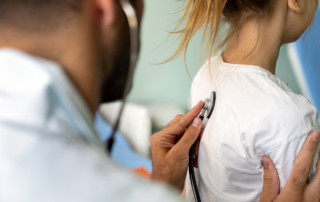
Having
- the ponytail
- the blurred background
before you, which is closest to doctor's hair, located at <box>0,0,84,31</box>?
the ponytail

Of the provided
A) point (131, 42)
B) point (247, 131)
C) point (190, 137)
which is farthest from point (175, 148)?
point (131, 42)

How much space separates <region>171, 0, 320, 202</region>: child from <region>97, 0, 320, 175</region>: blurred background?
0.92m

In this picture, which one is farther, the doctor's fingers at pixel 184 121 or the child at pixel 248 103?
the doctor's fingers at pixel 184 121

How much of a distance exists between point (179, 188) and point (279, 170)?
1.17ft

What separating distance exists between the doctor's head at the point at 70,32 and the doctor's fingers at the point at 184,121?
408 millimetres

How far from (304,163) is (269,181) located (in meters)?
0.09

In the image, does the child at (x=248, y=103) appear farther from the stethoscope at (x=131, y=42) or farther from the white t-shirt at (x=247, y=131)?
the stethoscope at (x=131, y=42)

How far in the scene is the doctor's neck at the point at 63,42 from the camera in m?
0.34

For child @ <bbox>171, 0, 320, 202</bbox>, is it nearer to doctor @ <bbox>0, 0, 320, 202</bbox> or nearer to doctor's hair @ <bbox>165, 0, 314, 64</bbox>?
doctor's hair @ <bbox>165, 0, 314, 64</bbox>

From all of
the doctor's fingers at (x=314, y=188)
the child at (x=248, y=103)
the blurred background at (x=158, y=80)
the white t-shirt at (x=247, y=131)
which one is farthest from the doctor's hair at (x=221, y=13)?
the blurred background at (x=158, y=80)

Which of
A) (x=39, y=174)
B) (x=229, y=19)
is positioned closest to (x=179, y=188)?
(x=229, y=19)

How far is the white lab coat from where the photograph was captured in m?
0.26

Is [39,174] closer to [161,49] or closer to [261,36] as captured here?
[261,36]

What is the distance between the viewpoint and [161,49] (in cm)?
190
